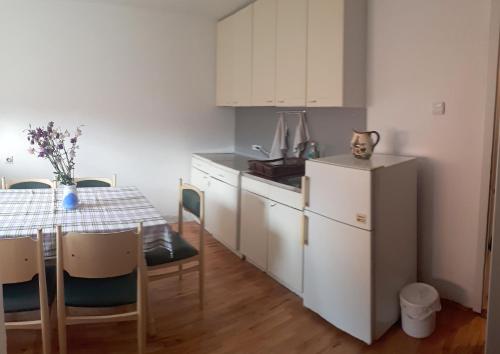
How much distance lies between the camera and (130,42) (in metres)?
4.47

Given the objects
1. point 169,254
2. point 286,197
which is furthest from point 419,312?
point 169,254

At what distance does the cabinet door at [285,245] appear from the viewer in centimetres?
294

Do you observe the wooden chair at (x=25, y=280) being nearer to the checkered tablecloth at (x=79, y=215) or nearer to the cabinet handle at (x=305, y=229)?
the checkered tablecloth at (x=79, y=215)

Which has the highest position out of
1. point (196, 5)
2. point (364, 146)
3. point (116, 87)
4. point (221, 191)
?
point (196, 5)

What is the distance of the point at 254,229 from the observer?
11.4 feet

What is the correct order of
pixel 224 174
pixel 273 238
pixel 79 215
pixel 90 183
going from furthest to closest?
pixel 224 174 < pixel 90 183 < pixel 273 238 < pixel 79 215

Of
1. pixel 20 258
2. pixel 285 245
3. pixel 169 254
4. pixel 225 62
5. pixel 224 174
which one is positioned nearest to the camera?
pixel 20 258

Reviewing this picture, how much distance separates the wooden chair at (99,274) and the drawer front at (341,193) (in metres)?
1.12

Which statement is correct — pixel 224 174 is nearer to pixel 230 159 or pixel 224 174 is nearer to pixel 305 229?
pixel 230 159

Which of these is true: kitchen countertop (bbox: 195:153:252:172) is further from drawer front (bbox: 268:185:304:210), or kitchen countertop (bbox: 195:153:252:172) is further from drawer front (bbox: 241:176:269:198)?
drawer front (bbox: 268:185:304:210)

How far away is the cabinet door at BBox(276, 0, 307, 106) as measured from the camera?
10.7 ft

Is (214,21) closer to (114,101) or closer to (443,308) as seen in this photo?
(114,101)

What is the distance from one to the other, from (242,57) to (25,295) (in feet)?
9.77

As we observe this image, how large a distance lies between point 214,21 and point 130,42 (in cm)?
100
